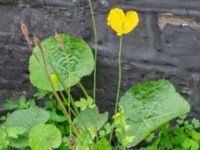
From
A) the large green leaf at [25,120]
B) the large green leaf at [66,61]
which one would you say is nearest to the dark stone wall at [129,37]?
the large green leaf at [66,61]

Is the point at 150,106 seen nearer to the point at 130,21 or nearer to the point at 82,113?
the point at 82,113

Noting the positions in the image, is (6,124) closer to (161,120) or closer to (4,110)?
(4,110)

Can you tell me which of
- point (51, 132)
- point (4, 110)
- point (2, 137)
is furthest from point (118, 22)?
point (4, 110)

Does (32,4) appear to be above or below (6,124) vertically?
above

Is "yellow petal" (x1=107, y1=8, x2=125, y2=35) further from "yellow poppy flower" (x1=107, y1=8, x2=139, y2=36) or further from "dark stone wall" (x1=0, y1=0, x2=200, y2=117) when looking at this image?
"dark stone wall" (x1=0, y1=0, x2=200, y2=117)

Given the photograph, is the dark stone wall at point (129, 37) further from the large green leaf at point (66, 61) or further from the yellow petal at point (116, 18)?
the yellow petal at point (116, 18)
